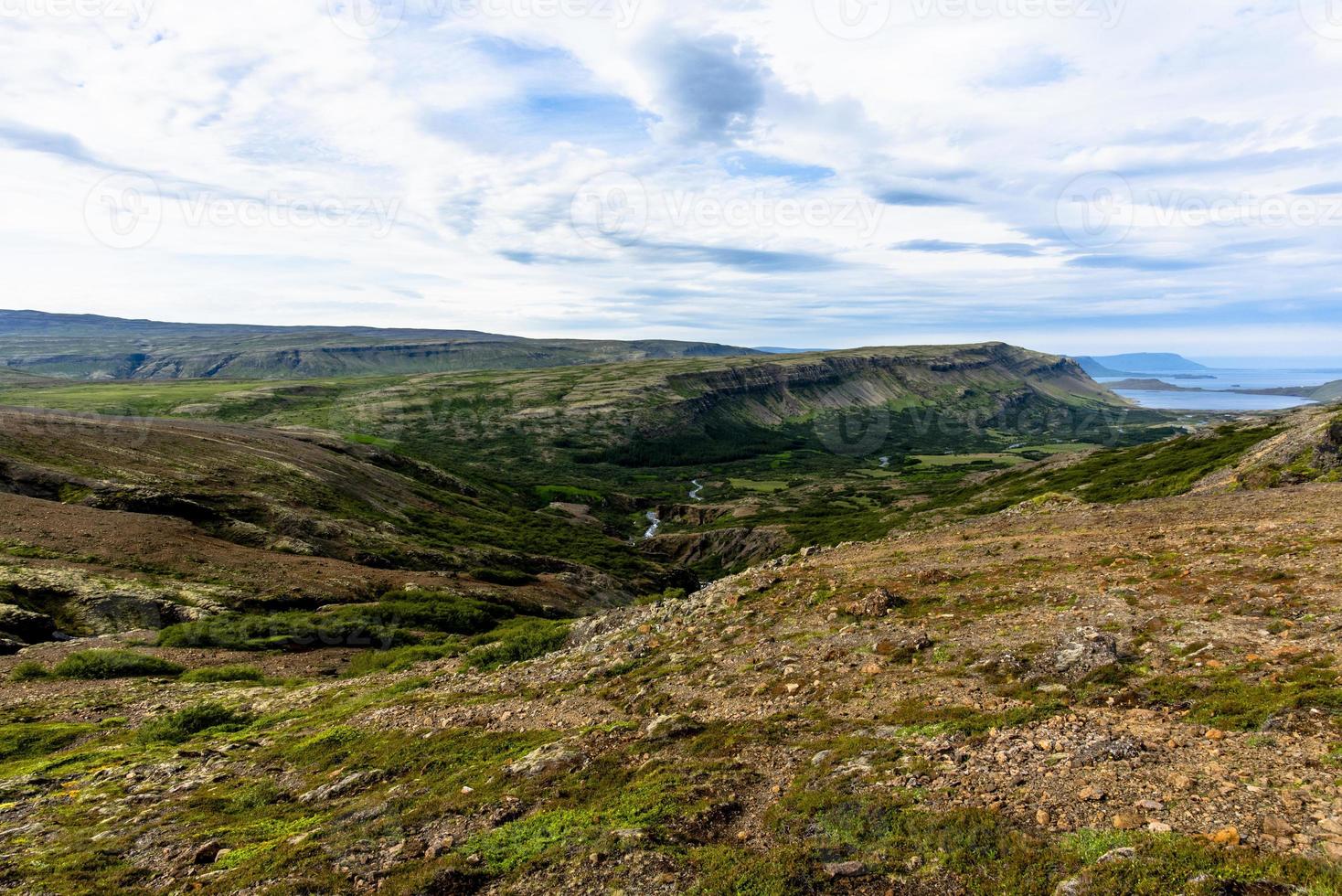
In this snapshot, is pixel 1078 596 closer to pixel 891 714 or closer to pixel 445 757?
pixel 891 714

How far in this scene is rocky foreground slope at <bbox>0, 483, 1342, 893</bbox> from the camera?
866cm

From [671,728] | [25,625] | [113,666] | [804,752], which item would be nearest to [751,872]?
[804,752]

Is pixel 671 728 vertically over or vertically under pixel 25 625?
over

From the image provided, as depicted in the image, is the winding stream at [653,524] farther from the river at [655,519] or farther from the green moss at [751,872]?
the green moss at [751,872]

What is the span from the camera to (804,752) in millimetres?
12438

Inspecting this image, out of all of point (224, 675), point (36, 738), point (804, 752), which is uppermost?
point (804, 752)

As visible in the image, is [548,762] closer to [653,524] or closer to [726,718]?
[726,718]

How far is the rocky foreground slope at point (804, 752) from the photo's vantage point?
8.66 metres

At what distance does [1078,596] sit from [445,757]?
18.4 metres

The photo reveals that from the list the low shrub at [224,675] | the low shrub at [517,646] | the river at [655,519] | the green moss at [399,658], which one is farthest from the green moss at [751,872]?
the river at [655,519]

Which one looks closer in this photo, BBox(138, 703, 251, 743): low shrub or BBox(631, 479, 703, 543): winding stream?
BBox(138, 703, 251, 743): low shrub

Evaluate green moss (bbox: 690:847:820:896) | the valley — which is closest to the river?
the valley

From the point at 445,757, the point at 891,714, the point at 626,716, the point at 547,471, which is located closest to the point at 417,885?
the point at 445,757

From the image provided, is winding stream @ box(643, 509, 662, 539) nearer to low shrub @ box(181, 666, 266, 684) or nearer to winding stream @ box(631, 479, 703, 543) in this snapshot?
winding stream @ box(631, 479, 703, 543)
